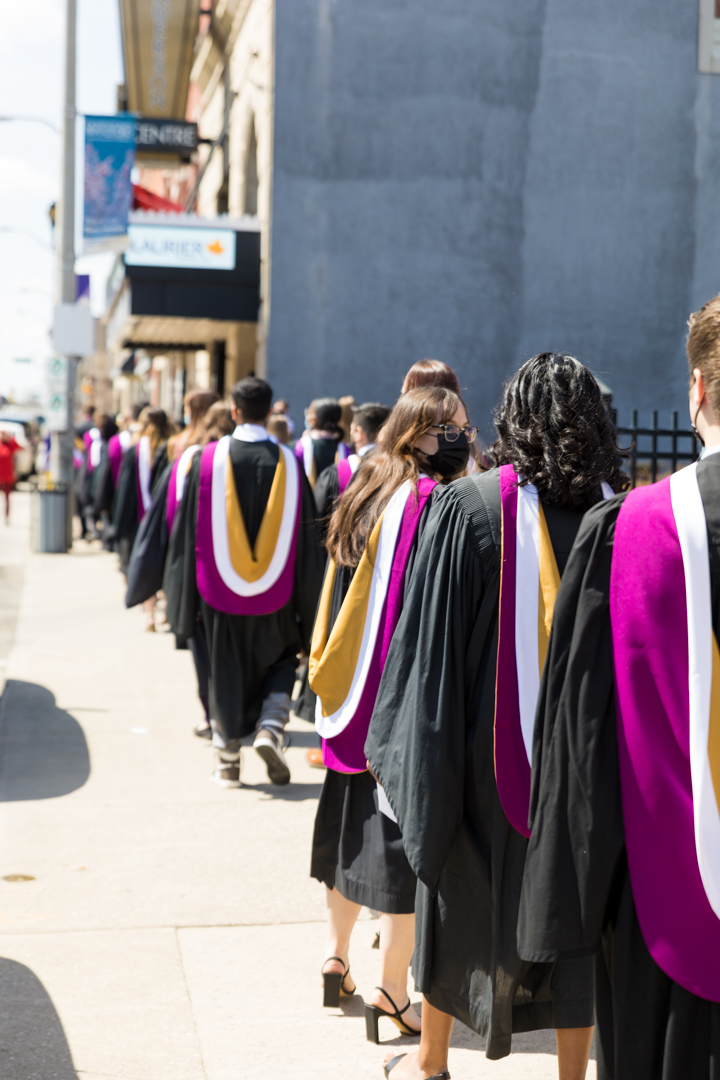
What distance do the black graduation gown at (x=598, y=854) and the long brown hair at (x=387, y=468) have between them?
1442 mm

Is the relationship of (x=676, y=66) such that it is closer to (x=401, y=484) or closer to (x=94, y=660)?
(x=94, y=660)

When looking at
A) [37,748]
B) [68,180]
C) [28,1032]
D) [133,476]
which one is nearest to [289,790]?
[37,748]

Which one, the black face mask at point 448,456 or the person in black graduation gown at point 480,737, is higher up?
the black face mask at point 448,456

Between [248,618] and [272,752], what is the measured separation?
28.8 inches

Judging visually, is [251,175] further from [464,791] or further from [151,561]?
[464,791]

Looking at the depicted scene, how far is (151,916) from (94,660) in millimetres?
5283

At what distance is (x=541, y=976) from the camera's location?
280 centimetres

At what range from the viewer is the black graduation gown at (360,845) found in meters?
3.46

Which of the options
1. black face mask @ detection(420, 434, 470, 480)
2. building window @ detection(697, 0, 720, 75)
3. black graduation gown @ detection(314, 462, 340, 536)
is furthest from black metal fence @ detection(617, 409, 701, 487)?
building window @ detection(697, 0, 720, 75)

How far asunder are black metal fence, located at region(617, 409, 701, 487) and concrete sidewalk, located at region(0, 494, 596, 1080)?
200 centimetres

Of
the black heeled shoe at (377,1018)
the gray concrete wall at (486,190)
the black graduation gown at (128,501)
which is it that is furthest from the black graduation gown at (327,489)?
the gray concrete wall at (486,190)

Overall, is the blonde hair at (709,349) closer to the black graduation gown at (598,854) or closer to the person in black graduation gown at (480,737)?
the black graduation gown at (598,854)

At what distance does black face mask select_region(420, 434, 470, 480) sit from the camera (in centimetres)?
363

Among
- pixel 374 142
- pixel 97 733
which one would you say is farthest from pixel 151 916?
pixel 374 142
